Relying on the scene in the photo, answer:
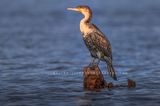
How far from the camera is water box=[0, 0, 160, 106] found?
17.4m

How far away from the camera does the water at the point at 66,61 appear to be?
57.1 feet

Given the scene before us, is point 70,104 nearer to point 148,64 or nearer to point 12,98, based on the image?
point 12,98

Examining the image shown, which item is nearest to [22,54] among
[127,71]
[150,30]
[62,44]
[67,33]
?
[62,44]

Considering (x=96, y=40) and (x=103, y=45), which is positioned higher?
(x=96, y=40)

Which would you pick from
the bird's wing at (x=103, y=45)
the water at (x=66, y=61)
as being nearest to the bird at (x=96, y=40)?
the bird's wing at (x=103, y=45)

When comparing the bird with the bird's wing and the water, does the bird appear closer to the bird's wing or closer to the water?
the bird's wing

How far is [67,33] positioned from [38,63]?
13.4 meters

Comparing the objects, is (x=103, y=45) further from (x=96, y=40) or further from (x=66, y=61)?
(x=66, y=61)

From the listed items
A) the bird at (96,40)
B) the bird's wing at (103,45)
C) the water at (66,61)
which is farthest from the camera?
the bird's wing at (103,45)

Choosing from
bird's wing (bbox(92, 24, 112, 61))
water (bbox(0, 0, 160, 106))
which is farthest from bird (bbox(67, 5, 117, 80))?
water (bbox(0, 0, 160, 106))

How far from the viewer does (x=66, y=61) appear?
25562 mm

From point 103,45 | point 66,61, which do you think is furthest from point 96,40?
point 66,61

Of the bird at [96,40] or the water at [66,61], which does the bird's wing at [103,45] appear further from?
the water at [66,61]

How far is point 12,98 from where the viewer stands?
17.4 meters
